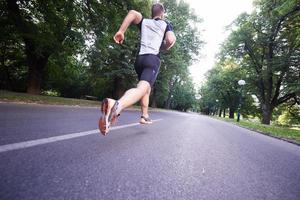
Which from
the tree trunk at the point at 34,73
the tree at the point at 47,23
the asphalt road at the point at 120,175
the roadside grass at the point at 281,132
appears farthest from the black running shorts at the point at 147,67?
the tree trunk at the point at 34,73

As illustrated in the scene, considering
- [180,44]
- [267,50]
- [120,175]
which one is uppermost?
[267,50]

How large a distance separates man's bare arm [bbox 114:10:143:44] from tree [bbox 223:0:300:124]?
72.4 feet

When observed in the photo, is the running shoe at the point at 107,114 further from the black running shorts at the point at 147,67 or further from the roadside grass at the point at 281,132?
the roadside grass at the point at 281,132

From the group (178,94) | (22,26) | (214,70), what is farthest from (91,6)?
(178,94)

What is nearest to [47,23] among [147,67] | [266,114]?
[147,67]

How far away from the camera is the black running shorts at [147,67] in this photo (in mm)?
→ 3500

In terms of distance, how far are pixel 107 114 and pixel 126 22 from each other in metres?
1.44

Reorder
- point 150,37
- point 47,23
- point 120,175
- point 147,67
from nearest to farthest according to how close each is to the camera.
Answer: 1. point 120,175
2. point 147,67
3. point 150,37
4. point 47,23

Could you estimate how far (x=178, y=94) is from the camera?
66625mm

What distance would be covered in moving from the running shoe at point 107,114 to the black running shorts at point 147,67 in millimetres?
862

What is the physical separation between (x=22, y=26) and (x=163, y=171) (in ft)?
44.7

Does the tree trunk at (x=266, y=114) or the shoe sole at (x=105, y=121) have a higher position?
the tree trunk at (x=266, y=114)

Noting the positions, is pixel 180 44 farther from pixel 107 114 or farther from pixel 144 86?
pixel 107 114

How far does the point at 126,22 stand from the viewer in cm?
332
